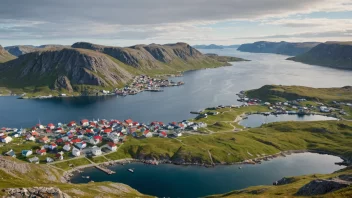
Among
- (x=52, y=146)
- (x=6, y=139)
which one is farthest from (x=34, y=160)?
(x=6, y=139)

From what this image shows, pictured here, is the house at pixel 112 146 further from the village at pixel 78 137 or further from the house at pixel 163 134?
the house at pixel 163 134

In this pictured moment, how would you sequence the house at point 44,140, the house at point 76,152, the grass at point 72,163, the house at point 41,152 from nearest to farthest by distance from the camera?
1. the grass at point 72,163
2. the house at point 41,152
3. the house at point 76,152
4. the house at point 44,140

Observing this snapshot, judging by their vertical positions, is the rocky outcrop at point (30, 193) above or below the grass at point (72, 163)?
above

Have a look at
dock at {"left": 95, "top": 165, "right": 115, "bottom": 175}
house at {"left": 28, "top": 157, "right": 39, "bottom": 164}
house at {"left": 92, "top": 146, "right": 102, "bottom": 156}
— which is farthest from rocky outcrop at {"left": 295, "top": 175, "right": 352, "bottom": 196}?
house at {"left": 28, "top": 157, "right": 39, "bottom": 164}

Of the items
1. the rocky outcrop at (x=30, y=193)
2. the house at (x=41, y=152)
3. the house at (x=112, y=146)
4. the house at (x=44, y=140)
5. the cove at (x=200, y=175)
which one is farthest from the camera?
the house at (x=44, y=140)

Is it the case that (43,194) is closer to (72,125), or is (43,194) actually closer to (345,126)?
(72,125)

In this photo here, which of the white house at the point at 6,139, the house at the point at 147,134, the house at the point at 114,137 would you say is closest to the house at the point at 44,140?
the white house at the point at 6,139

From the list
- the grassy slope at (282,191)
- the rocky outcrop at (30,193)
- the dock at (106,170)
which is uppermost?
the rocky outcrop at (30,193)

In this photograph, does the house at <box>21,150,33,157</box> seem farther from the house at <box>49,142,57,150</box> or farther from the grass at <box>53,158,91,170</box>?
the grass at <box>53,158,91,170</box>

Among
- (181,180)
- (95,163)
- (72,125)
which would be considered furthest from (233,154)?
(72,125)
